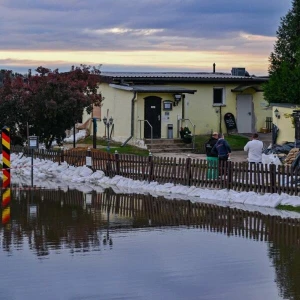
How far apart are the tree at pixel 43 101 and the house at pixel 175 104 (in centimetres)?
603

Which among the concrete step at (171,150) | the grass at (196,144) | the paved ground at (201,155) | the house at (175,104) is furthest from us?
the house at (175,104)

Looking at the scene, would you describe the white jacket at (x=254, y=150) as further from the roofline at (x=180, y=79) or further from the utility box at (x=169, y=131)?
the roofline at (x=180, y=79)

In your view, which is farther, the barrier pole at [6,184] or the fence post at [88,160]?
the fence post at [88,160]

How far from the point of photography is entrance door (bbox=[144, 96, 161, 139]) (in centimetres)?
4075

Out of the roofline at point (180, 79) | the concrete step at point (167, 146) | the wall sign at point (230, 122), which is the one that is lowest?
the concrete step at point (167, 146)

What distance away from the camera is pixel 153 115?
41.0 m

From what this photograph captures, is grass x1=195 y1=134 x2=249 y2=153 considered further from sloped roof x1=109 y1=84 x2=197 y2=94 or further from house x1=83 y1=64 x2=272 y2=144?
sloped roof x1=109 y1=84 x2=197 y2=94

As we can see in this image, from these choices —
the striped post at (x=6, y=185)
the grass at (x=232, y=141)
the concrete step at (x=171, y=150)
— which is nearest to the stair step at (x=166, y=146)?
the concrete step at (x=171, y=150)

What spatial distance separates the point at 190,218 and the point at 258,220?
4.99ft

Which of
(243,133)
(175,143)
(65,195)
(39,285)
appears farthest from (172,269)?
(243,133)

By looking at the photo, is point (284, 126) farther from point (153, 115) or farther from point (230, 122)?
point (230, 122)

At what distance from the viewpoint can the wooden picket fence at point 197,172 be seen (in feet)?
69.8

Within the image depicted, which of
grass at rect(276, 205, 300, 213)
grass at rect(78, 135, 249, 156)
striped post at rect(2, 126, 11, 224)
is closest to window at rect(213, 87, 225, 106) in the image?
grass at rect(78, 135, 249, 156)

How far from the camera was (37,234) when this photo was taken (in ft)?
51.6
